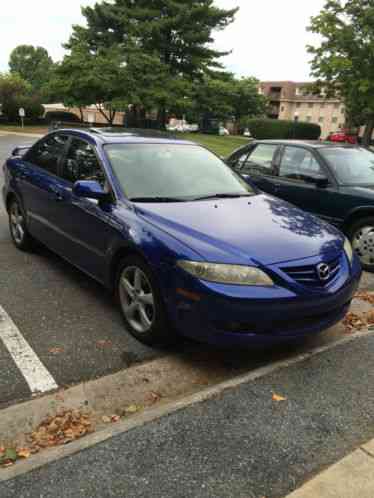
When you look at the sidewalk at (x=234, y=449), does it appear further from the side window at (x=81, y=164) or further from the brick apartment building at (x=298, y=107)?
the brick apartment building at (x=298, y=107)

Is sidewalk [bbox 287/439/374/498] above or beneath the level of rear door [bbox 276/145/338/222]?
beneath

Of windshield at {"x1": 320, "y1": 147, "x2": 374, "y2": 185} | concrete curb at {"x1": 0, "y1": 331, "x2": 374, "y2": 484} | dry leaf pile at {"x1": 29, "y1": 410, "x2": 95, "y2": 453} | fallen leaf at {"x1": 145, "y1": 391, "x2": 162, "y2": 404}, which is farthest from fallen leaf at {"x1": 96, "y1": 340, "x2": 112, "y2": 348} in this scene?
windshield at {"x1": 320, "y1": 147, "x2": 374, "y2": 185}

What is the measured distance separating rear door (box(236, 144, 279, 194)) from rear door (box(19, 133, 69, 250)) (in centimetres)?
273

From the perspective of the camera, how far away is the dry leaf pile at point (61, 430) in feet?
7.84

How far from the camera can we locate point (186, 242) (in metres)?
3.10

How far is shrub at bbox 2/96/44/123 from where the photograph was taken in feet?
142

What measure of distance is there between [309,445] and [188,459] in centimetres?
68

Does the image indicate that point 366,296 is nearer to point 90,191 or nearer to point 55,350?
point 90,191

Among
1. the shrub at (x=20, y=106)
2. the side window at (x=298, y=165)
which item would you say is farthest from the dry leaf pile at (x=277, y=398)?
the shrub at (x=20, y=106)

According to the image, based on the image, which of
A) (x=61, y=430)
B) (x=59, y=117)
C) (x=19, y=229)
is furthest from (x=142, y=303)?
(x=59, y=117)

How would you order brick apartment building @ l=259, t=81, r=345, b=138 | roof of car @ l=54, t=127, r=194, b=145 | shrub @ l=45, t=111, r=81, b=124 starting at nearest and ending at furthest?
roof of car @ l=54, t=127, r=194, b=145 < shrub @ l=45, t=111, r=81, b=124 < brick apartment building @ l=259, t=81, r=345, b=138

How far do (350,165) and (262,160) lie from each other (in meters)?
1.32

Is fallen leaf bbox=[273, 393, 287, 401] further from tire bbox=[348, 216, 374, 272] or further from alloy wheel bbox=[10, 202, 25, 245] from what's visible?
alloy wheel bbox=[10, 202, 25, 245]

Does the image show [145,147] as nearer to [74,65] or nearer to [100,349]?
[100,349]
